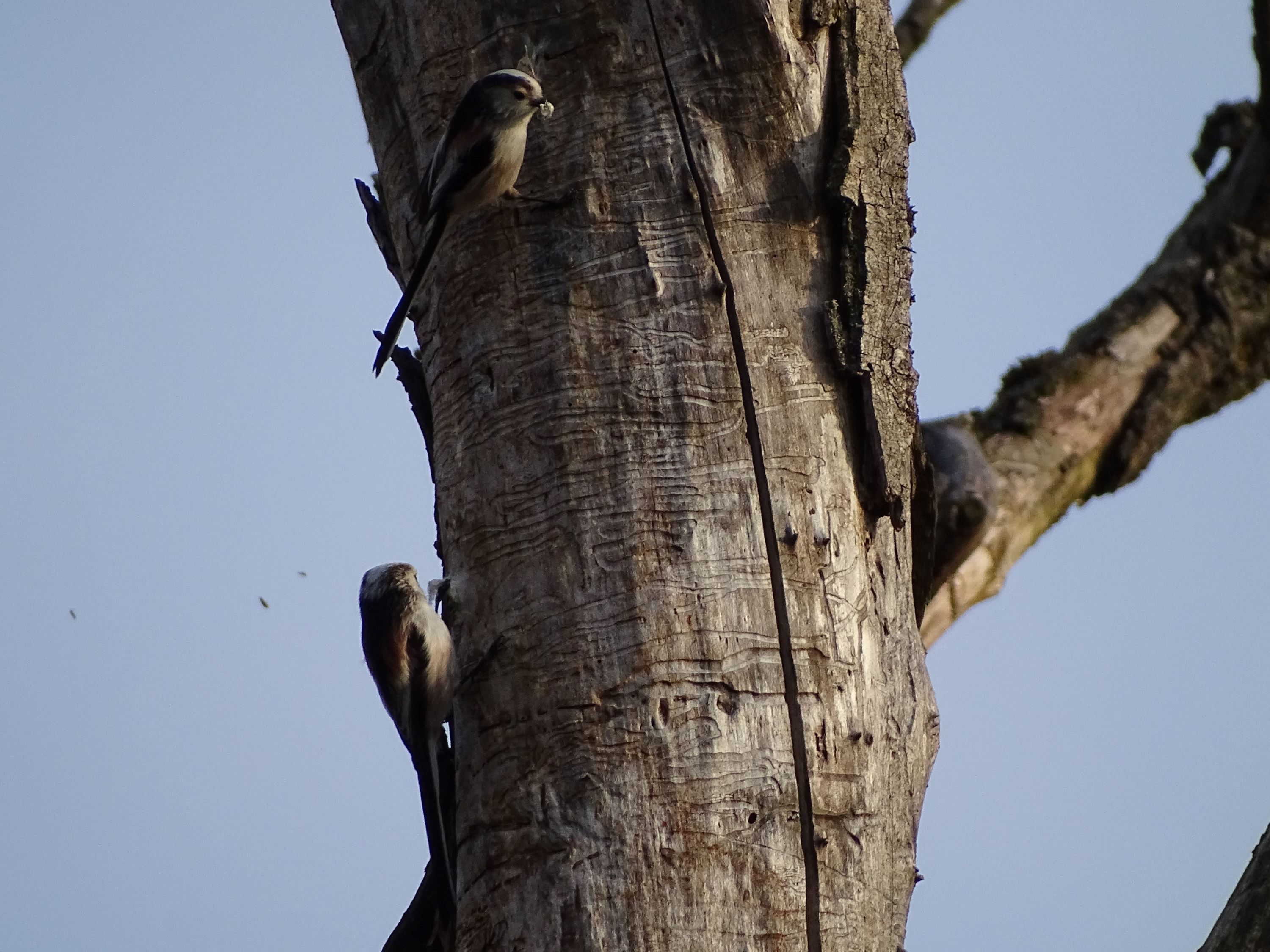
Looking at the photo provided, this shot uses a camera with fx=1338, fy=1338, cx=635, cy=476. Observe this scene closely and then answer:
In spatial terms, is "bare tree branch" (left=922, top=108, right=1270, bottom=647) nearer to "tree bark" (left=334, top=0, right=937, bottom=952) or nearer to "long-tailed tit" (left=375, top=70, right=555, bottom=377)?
"tree bark" (left=334, top=0, right=937, bottom=952)

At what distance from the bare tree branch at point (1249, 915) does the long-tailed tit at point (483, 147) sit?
1.77m

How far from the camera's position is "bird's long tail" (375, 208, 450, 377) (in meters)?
2.91

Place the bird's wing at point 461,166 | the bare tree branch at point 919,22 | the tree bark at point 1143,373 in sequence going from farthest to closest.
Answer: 1. the bare tree branch at point 919,22
2. the tree bark at point 1143,373
3. the bird's wing at point 461,166

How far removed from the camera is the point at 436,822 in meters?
3.05

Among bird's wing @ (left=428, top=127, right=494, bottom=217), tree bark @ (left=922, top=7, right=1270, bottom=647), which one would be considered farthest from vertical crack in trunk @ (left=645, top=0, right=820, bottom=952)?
tree bark @ (left=922, top=7, right=1270, bottom=647)

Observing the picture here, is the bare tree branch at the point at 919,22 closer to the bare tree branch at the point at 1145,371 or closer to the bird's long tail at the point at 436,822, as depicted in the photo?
the bare tree branch at the point at 1145,371

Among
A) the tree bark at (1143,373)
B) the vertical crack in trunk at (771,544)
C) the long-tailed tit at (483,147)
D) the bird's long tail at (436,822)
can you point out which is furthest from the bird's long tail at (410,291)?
the tree bark at (1143,373)

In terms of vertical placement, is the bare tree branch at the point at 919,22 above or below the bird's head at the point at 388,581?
above

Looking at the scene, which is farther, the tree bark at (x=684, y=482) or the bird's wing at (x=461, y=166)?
the bird's wing at (x=461, y=166)

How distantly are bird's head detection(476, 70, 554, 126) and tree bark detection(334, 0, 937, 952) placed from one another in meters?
0.11

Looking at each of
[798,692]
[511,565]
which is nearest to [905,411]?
[798,692]

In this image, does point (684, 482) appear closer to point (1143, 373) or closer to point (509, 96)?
point (509, 96)

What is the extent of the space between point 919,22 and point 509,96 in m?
3.13

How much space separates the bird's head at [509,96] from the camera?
272cm
